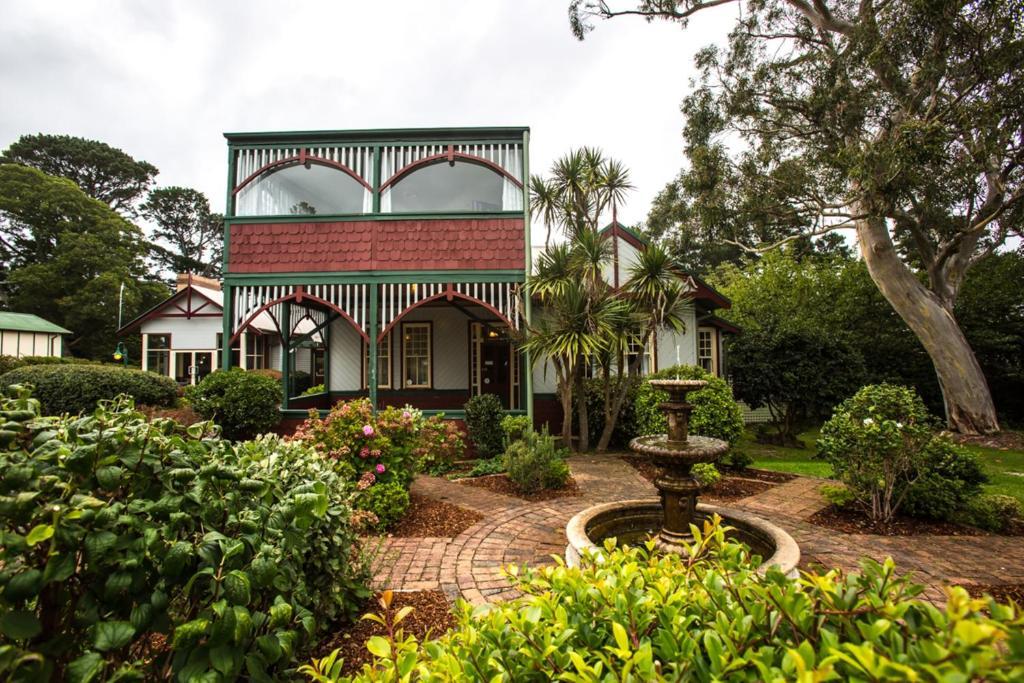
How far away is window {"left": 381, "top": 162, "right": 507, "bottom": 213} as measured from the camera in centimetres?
971

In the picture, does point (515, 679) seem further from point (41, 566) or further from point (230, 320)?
point (230, 320)

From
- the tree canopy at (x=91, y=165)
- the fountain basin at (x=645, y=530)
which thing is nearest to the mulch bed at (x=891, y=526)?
the fountain basin at (x=645, y=530)

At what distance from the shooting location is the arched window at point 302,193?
30.8 feet

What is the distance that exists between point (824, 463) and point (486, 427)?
6936 millimetres

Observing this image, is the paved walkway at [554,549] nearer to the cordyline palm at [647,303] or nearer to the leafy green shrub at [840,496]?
the leafy green shrub at [840,496]

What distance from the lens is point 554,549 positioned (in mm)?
4125

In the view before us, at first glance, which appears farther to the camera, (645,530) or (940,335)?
(940,335)

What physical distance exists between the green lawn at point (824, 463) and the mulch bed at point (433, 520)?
18.8 ft

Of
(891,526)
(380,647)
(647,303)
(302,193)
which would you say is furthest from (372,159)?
(891,526)

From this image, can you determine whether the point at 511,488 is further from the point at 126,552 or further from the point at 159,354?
the point at 159,354

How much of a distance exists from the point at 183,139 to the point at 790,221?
51506mm

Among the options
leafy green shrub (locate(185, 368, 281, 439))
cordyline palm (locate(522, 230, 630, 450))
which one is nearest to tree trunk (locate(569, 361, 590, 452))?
cordyline palm (locate(522, 230, 630, 450))

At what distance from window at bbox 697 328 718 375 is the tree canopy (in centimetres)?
5249

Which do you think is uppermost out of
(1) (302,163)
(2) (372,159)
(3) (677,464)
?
(2) (372,159)
